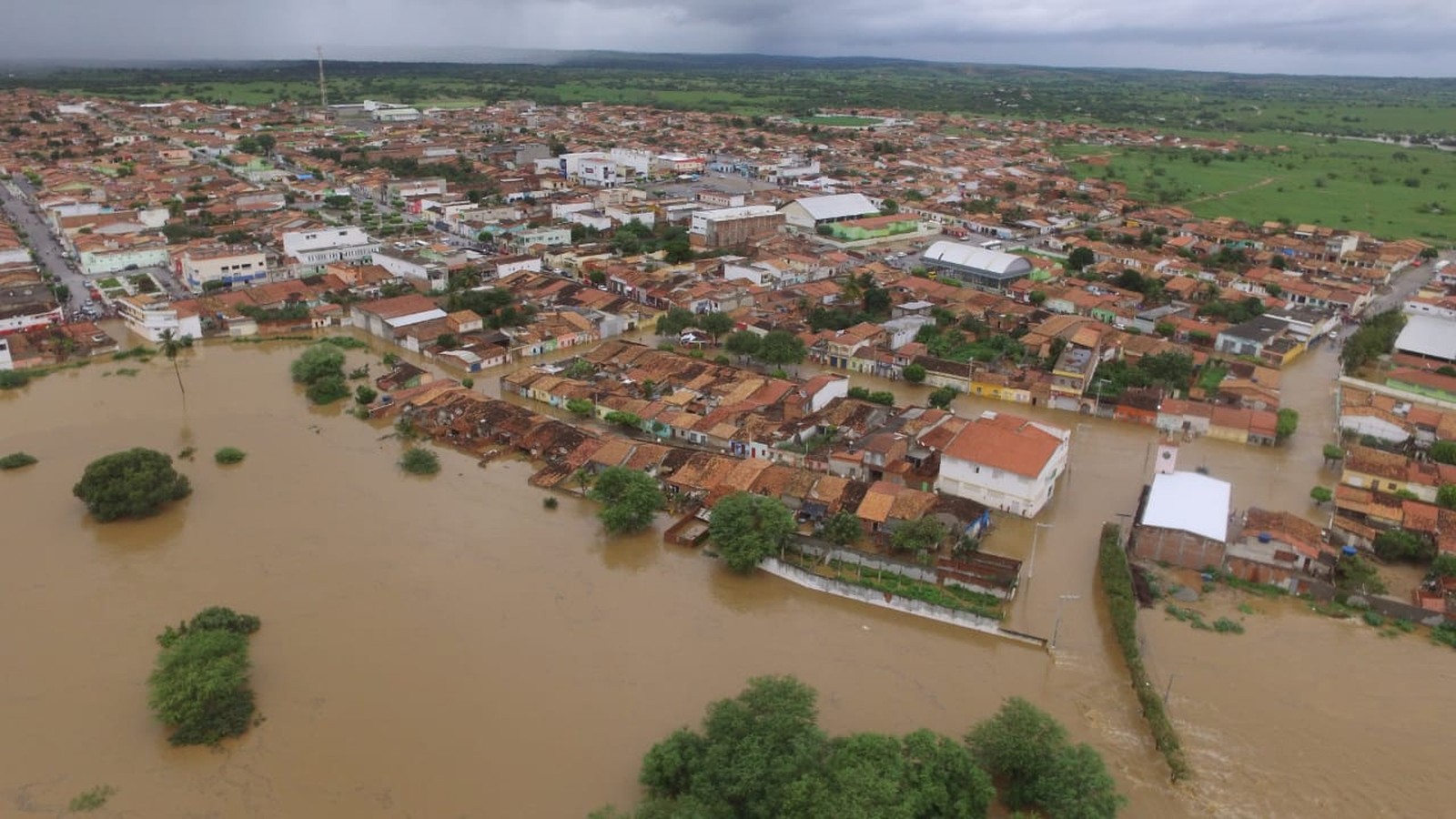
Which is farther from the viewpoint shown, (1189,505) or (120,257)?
(120,257)

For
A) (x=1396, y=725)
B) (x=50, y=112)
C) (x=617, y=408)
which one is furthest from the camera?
(x=50, y=112)

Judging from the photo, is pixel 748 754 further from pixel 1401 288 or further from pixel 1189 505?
pixel 1401 288

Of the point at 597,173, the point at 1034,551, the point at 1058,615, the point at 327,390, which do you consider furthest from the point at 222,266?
the point at 1058,615

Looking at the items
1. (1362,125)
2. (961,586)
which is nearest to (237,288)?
(961,586)

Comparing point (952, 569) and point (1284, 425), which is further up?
point (1284, 425)

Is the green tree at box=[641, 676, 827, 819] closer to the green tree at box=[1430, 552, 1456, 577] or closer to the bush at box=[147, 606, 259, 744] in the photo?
the bush at box=[147, 606, 259, 744]

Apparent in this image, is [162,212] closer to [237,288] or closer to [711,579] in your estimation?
[237,288]

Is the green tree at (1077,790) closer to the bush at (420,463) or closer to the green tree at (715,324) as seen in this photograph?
the bush at (420,463)
